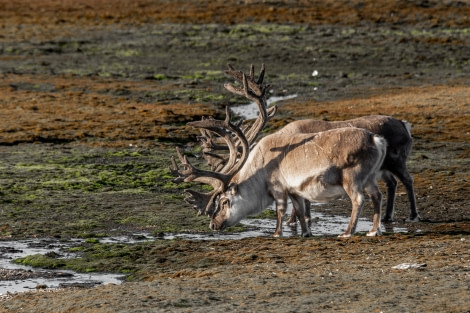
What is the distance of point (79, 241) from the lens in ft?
42.7

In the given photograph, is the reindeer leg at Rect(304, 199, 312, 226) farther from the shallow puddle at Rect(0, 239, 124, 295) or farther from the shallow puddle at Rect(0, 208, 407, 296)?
the shallow puddle at Rect(0, 239, 124, 295)

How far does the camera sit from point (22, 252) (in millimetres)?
12398

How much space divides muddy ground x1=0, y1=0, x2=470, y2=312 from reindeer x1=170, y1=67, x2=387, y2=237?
64cm

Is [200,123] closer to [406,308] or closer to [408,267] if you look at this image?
[408,267]

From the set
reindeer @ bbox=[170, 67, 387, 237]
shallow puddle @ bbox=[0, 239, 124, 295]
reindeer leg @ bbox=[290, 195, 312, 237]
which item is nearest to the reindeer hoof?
reindeer @ bbox=[170, 67, 387, 237]

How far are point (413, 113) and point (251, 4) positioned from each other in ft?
71.0

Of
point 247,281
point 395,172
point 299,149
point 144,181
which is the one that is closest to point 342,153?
point 299,149

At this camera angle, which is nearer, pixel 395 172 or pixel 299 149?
pixel 299 149

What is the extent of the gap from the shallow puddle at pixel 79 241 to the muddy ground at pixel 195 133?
0.26m

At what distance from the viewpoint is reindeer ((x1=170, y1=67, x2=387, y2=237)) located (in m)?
Answer: 12.2

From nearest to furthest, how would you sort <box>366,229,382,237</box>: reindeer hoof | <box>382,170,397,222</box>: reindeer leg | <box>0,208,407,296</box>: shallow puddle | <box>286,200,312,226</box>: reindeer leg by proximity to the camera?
<box>0,208,407,296</box>: shallow puddle, <box>366,229,382,237</box>: reindeer hoof, <box>286,200,312,226</box>: reindeer leg, <box>382,170,397,222</box>: reindeer leg

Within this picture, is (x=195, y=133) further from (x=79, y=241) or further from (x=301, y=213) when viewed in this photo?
(x=301, y=213)

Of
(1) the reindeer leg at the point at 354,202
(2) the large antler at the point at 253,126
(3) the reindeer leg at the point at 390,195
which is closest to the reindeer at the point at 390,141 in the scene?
(3) the reindeer leg at the point at 390,195

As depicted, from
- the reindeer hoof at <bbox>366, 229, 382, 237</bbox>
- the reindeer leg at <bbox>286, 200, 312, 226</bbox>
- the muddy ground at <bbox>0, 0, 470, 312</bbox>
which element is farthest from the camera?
the reindeer leg at <bbox>286, 200, 312, 226</bbox>
